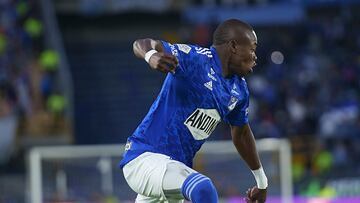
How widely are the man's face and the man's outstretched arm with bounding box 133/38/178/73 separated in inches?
23.7

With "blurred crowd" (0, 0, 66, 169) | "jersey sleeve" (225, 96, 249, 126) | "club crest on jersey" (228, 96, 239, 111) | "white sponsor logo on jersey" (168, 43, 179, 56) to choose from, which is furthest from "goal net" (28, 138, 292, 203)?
"white sponsor logo on jersey" (168, 43, 179, 56)

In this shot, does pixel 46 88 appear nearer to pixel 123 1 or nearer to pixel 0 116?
pixel 0 116

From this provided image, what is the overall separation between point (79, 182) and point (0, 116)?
190 inches

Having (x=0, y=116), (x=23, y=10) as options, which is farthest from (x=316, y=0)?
(x=0, y=116)

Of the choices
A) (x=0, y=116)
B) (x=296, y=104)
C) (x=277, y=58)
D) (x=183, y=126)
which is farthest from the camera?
(x=277, y=58)

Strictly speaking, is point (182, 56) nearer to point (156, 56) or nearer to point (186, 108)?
point (186, 108)

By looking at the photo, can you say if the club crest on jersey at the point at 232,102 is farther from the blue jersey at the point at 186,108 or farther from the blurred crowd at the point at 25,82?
the blurred crowd at the point at 25,82

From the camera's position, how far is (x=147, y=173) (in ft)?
21.5

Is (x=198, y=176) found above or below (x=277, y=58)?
above

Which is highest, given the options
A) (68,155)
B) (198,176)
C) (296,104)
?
(198,176)

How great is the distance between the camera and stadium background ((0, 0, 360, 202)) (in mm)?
18625

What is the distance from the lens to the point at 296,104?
21.0 m

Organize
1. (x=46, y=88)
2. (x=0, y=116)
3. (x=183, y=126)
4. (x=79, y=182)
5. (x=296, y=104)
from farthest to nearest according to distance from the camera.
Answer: (x=296, y=104) < (x=46, y=88) < (x=0, y=116) < (x=79, y=182) < (x=183, y=126)

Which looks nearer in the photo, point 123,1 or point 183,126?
point 183,126
